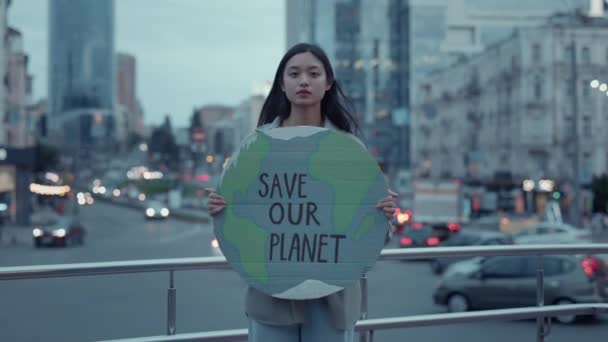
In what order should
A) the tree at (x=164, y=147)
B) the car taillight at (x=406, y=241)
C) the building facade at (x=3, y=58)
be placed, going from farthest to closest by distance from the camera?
the tree at (x=164, y=147), the building facade at (x=3, y=58), the car taillight at (x=406, y=241)

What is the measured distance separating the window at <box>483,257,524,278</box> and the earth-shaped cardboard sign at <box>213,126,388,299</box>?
12.1 ft

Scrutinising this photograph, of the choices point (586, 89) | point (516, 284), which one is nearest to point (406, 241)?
point (516, 284)

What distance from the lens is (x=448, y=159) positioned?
63406 mm

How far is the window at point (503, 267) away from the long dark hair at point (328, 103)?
3583 millimetres

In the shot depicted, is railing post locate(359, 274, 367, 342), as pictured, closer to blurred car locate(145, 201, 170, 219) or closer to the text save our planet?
the text save our planet

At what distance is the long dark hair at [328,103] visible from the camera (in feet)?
10.4

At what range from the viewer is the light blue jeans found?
10.0 feet

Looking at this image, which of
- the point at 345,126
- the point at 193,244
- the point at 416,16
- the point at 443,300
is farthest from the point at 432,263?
the point at 416,16

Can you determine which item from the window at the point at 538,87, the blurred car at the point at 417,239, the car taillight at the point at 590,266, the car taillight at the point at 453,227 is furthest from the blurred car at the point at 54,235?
the car taillight at the point at 590,266

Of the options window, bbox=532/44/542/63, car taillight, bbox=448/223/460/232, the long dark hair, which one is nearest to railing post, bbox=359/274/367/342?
the long dark hair

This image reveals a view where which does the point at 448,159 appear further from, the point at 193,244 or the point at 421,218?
the point at 193,244

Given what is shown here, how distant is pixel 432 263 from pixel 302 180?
363 cm

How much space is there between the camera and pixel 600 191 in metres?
42.5

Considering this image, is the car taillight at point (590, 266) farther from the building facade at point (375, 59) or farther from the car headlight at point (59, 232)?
the building facade at point (375, 59)
